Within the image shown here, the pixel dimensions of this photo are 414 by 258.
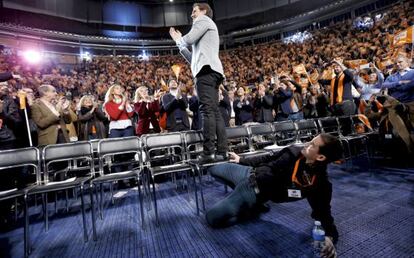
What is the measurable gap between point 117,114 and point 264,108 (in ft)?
11.6

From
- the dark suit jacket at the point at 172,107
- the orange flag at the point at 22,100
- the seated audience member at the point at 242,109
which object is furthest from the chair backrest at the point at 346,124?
the orange flag at the point at 22,100

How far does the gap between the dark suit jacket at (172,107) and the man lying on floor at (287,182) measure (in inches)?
84.5

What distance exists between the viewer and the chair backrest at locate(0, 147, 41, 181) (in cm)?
255

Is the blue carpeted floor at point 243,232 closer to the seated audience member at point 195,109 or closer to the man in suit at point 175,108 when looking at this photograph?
the man in suit at point 175,108

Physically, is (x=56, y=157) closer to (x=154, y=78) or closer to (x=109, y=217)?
(x=109, y=217)

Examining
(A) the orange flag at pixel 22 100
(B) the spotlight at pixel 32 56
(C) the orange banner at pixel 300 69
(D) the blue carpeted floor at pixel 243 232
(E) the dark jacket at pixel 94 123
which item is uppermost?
(B) the spotlight at pixel 32 56

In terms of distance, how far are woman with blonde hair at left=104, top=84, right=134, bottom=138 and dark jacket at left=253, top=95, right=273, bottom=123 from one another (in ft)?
10.8

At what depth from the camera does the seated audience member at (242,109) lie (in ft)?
18.6

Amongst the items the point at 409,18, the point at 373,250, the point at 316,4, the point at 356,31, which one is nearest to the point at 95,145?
the point at 373,250

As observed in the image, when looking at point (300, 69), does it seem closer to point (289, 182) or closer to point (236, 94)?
point (236, 94)

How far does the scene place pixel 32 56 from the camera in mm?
11602

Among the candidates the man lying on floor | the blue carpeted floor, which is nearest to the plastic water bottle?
the man lying on floor

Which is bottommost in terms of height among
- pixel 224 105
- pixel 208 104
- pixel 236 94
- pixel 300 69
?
pixel 208 104

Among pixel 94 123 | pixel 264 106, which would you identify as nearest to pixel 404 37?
pixel 264 106
